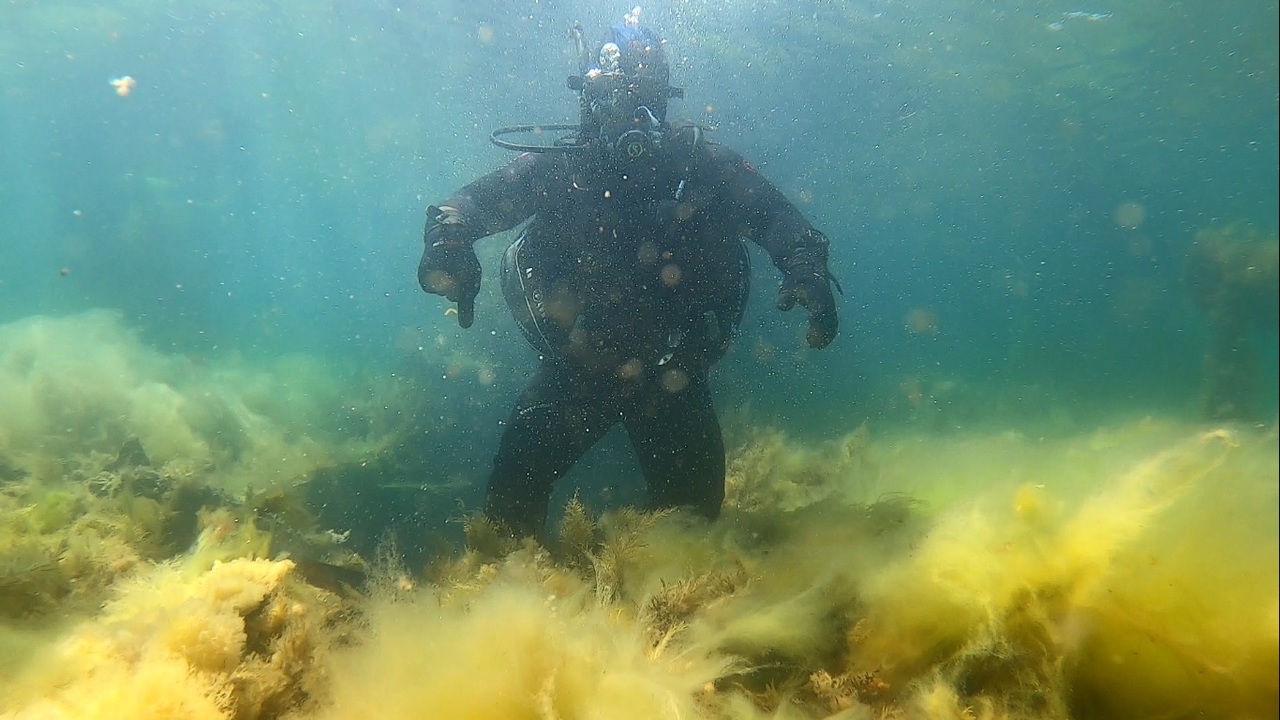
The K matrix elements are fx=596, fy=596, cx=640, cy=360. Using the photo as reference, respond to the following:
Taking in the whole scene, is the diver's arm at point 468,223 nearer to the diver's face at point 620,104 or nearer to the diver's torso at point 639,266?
the diver's torso at point 639,266

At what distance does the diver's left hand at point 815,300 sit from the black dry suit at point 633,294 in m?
0.23

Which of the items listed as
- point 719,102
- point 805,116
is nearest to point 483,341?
point 719,102

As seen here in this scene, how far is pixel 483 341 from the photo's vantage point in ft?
39.6

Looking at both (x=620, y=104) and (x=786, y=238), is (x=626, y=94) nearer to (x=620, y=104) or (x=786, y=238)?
(x=620, y=104)

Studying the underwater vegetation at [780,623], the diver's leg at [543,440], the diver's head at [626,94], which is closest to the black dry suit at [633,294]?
the diver's leg at [543,440]

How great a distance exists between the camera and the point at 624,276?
4.38m

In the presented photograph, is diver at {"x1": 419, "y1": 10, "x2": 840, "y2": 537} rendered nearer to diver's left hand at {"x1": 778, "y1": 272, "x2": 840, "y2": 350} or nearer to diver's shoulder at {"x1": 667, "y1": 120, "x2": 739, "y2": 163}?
diver's shoulder at {"x1": 667, "y1": 120, "x2": 739, "y2": 163}

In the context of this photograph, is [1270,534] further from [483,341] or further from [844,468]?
[483,341]

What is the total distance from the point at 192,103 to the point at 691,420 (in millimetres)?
57582

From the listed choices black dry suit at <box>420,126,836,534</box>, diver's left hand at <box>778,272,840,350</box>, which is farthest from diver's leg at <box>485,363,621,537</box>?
diver's left hand at <box>778,272,840,350</box>

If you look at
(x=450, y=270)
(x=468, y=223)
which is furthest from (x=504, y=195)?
(x=450, y=270)

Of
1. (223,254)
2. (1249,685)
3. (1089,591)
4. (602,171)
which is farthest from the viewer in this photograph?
(223,254)

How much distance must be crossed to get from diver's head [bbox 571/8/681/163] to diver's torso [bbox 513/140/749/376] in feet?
0.70

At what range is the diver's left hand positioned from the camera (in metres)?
4.00
